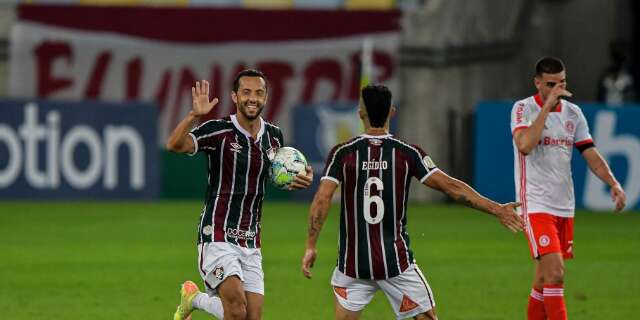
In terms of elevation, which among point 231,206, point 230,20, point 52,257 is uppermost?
point 230,20

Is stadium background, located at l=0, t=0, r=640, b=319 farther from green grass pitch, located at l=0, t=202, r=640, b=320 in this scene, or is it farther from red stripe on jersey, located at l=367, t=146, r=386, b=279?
red stripe on jersey, located at l=367, t=146, r=386, b=279

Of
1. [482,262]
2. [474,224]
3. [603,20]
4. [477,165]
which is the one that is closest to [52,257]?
[482,262]

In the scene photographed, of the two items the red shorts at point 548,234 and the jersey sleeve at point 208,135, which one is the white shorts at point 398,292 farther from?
the red shorts at point 548,234

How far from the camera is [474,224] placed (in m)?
19.9

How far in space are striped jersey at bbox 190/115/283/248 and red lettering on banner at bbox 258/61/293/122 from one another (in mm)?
14714

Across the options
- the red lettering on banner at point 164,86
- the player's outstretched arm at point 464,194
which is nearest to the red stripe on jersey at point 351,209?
the player's outstretched arm at point 464,194

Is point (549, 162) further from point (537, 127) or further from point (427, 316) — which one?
point (427, 316)

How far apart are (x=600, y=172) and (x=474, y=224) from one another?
31.2ft

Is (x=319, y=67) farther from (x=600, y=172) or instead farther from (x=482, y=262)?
(x=600, y=172)

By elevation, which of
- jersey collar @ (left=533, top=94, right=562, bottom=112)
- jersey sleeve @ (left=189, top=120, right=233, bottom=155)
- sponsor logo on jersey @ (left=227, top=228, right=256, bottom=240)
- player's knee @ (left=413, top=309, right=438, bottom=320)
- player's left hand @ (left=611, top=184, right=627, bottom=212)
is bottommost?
player's knee @ (left=413, top=309, right=438, bottom=320)

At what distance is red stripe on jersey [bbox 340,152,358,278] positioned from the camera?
28.4 ft

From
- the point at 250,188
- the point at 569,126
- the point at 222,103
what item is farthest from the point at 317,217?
the point at 222,103

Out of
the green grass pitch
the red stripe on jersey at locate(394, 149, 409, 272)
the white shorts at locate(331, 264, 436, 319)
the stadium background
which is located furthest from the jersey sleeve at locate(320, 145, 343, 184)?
the stadium background

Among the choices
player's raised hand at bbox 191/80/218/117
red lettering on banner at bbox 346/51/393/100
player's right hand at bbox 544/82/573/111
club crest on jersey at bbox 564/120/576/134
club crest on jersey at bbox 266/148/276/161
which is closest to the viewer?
player's raised hand at bbox 191/80/218/117
